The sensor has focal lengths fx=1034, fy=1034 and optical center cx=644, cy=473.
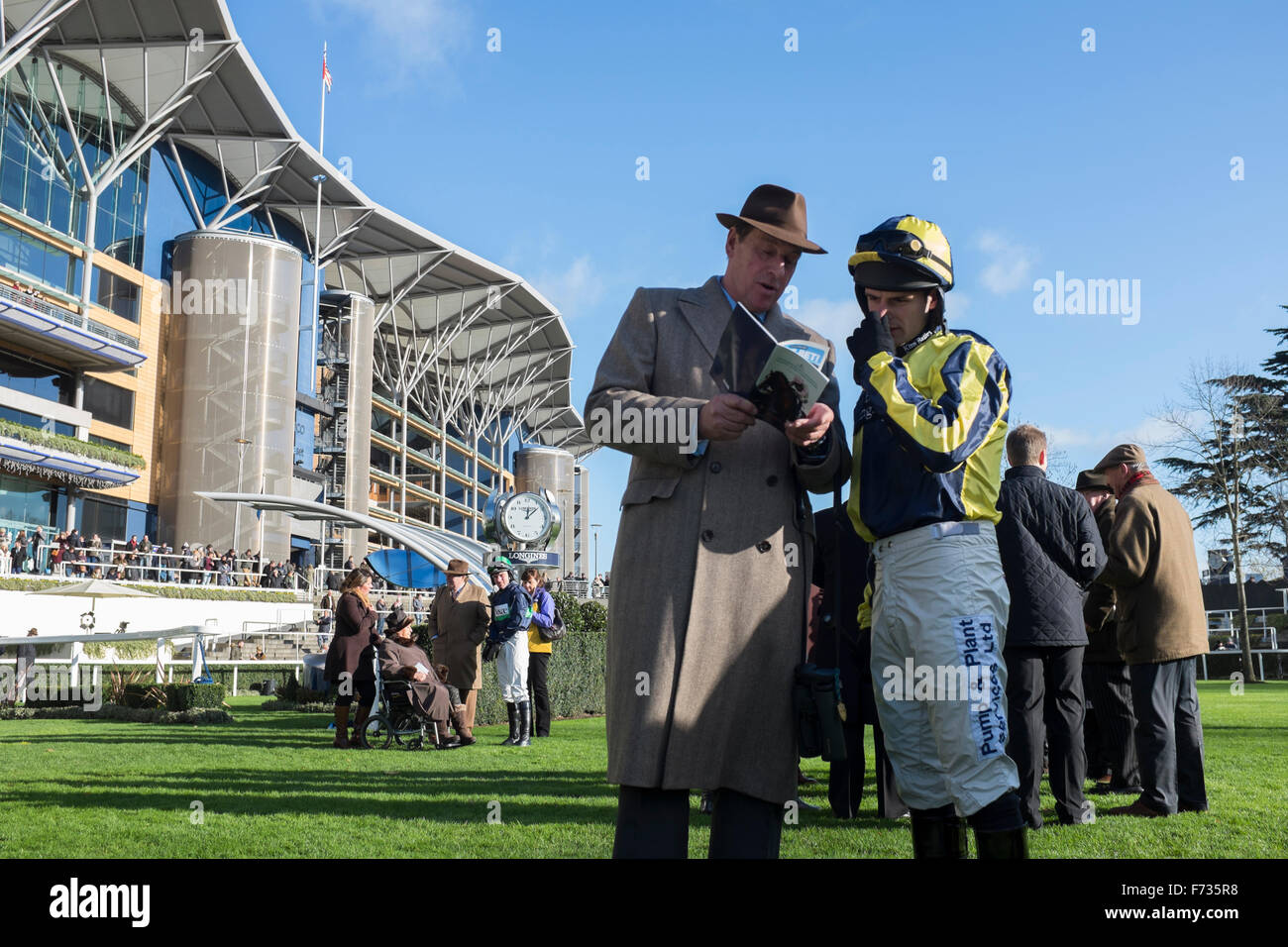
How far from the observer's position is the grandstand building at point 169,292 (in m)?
40.7

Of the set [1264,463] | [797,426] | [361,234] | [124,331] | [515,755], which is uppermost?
[361,234]

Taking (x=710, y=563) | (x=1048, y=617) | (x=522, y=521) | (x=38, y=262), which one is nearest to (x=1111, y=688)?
(x=1048, y=617)

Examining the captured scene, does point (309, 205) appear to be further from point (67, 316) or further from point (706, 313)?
point (706, 313)

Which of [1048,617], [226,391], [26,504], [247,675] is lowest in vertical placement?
[247,675]

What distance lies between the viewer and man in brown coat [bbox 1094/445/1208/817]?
20.0 feet

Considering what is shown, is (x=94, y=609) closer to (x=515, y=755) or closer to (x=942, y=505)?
(x=515, y=755)

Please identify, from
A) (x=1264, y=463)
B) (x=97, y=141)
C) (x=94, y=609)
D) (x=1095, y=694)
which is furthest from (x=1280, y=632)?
(x=97, y=141)

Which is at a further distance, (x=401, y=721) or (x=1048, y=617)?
(x=401, y=721)

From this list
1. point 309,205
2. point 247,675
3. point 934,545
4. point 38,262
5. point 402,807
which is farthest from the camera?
point 309,205

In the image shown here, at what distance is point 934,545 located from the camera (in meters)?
2.99

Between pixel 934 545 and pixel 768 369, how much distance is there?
72cm
